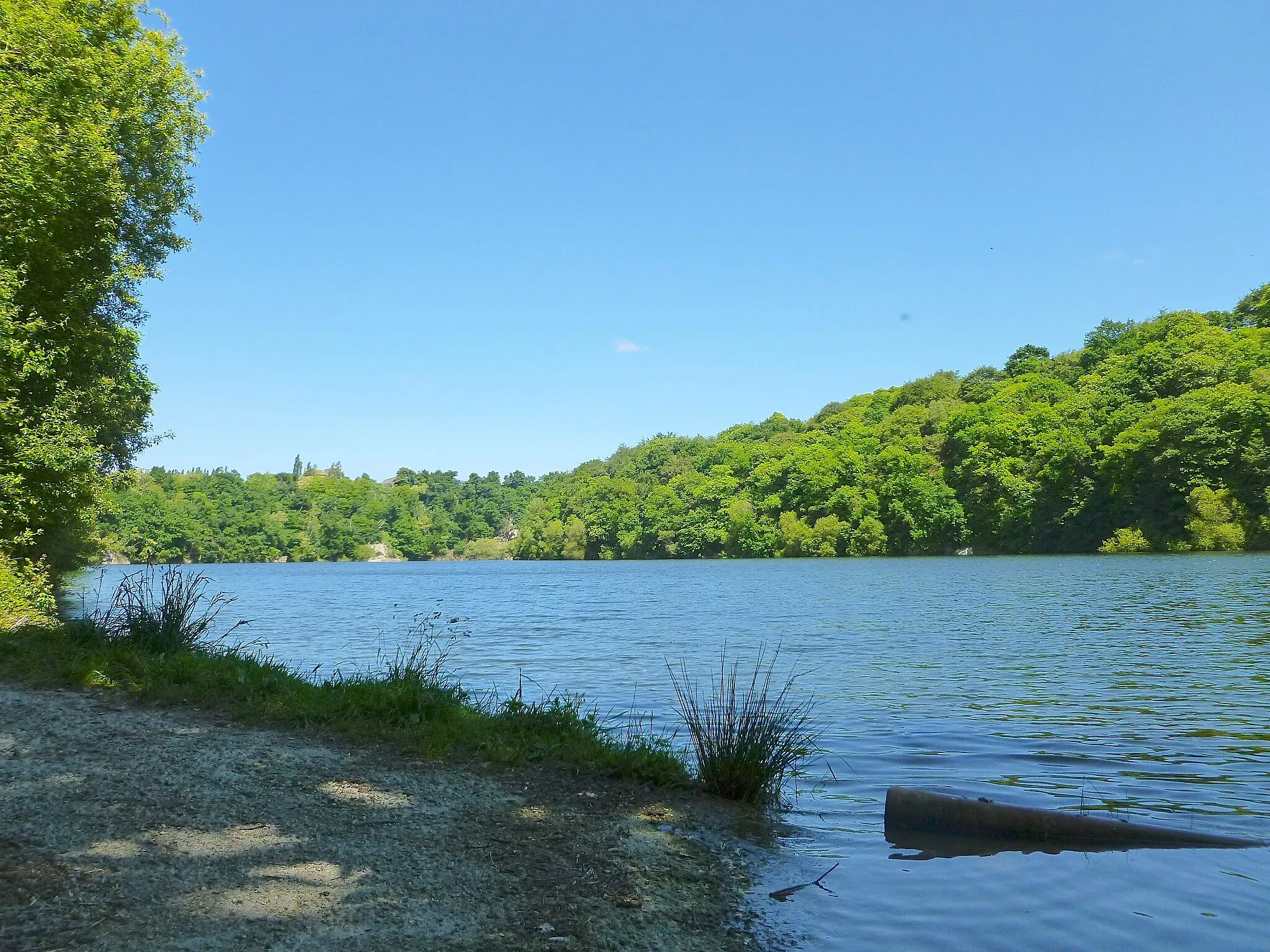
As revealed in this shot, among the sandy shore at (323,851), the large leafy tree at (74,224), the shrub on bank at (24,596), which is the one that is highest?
the large leafy tree at (74,224)

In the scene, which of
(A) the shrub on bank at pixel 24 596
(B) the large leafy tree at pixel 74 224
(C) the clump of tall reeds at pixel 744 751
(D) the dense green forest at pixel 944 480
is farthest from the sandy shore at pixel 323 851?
(D) the dense green forest at pixel 944 480

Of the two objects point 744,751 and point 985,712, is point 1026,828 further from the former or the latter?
point 985,712

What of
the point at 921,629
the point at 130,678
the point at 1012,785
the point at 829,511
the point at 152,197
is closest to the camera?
the point at 1012,785

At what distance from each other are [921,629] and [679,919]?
21.3 metres

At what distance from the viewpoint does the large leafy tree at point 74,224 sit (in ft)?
54.2

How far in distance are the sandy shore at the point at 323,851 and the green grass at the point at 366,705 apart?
428 millimetres

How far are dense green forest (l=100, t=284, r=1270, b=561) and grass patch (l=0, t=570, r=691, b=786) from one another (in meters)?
12.0

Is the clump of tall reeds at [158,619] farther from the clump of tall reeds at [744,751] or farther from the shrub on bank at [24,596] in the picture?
Answer: the clump of tall reeds at [744,751]

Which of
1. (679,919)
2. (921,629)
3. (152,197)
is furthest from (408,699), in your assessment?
→ (921,629)

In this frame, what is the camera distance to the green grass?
8.51 meters

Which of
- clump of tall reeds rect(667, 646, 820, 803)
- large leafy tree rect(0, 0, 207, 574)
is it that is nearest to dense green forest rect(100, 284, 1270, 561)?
large leafy tree rect(0, 0, 207, 574)

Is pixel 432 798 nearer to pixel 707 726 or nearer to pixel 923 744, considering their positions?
pixel 707 726

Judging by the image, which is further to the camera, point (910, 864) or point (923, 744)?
point (923, 744)

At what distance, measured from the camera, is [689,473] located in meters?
131
